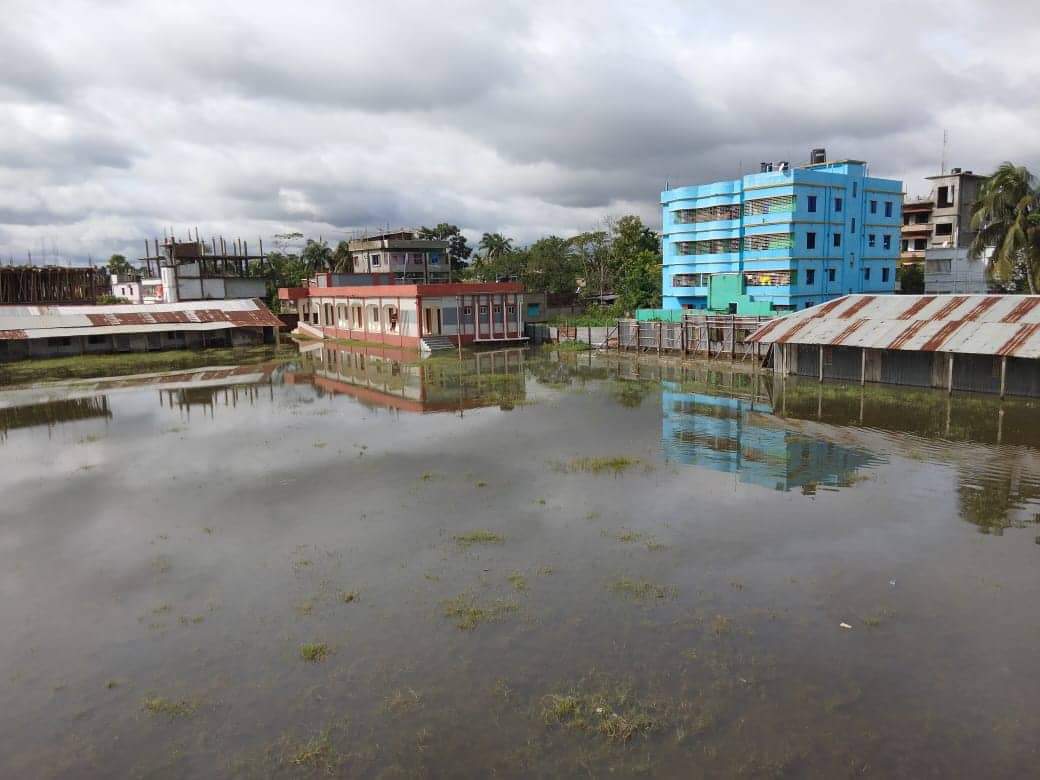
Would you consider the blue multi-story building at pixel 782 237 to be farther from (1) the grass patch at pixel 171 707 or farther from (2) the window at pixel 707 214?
(1) the grass patch at pixel 171 707

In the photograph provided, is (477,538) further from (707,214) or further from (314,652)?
(707,214)

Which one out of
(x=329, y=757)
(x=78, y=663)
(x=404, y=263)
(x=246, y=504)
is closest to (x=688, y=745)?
(x=329, y=757)

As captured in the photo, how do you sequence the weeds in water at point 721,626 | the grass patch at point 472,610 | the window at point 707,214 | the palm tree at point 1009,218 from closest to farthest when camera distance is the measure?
the weeds in water at point 721,626
the grass patch at point 472,610
the palm tree at point 1009,218
the window at point 707,214

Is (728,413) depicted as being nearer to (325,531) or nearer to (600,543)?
(600,543)

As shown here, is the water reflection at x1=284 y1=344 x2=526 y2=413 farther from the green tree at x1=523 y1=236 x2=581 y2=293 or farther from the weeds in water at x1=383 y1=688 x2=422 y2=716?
the green tree at x1=523 y1=236 x2=581 y2=293

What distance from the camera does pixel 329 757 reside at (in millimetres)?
9641

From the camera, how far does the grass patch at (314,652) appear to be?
11.9 m

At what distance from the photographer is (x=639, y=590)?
45.7ft

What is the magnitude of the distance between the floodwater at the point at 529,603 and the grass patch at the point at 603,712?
0.14 ft

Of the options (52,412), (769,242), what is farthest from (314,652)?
(769,242)

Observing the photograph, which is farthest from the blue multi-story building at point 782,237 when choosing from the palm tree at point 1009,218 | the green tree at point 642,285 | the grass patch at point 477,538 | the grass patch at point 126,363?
the grass patch at point 477,538

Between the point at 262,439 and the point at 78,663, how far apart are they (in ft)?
50.3

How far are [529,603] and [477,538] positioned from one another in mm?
3379

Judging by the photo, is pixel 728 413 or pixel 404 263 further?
pixel 404 263
